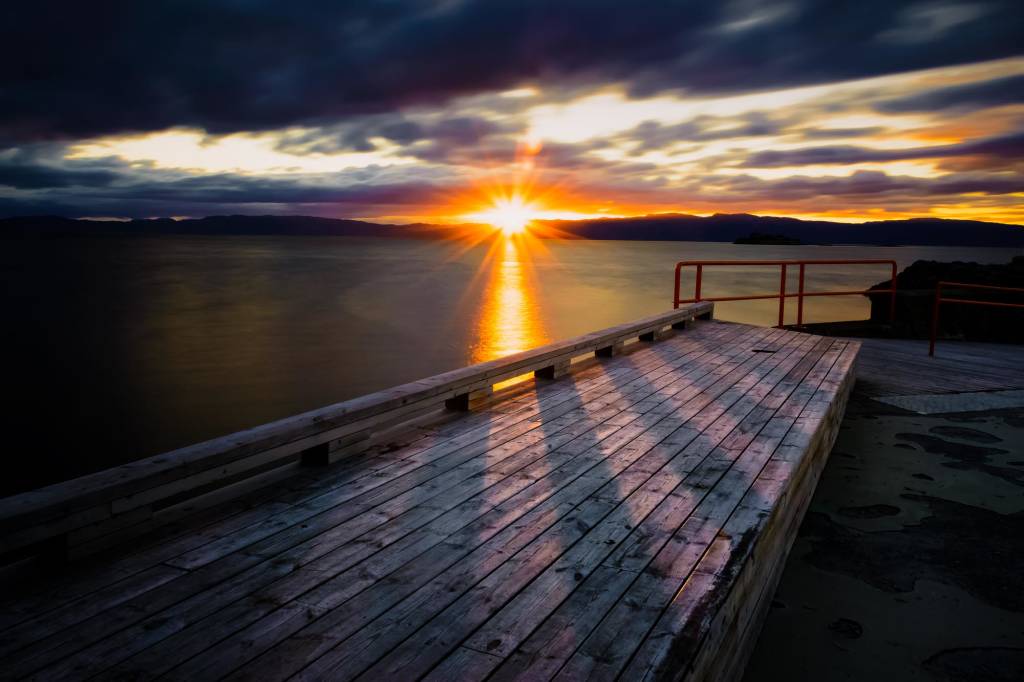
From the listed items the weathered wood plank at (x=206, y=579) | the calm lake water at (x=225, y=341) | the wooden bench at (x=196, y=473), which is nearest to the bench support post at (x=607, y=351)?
the wooden bench at (x=196, y=473)

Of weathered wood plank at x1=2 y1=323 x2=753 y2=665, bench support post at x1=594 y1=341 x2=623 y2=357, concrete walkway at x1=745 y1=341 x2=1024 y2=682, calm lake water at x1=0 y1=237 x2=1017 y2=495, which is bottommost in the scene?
calm lake water at x1=0 y1=237 x2=1017 y2=495

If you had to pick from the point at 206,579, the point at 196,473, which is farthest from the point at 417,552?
the point at 196,473

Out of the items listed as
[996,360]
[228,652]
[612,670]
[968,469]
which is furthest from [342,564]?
[996,360]

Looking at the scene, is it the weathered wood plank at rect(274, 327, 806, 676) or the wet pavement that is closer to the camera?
the weathered wood plank at rect(274, 327, 806, 676)

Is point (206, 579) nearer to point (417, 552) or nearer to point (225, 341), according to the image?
point (417, 552)

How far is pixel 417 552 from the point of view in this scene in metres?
2.57

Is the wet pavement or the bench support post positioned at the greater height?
the bench support post

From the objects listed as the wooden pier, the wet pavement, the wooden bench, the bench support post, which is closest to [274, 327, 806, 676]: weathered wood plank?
the wooden pier

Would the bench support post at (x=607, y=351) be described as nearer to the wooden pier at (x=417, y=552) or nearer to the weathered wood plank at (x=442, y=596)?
the wooden pier at (x=417, y=552)

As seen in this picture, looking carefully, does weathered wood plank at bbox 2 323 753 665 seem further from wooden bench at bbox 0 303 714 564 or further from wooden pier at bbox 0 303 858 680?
wooden bench at bbox 0 303 714 564

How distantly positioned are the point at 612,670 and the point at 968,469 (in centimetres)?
439

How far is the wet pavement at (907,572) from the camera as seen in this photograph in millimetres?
2863

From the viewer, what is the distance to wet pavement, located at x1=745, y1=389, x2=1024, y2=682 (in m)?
2.86

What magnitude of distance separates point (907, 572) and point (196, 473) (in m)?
3.48
